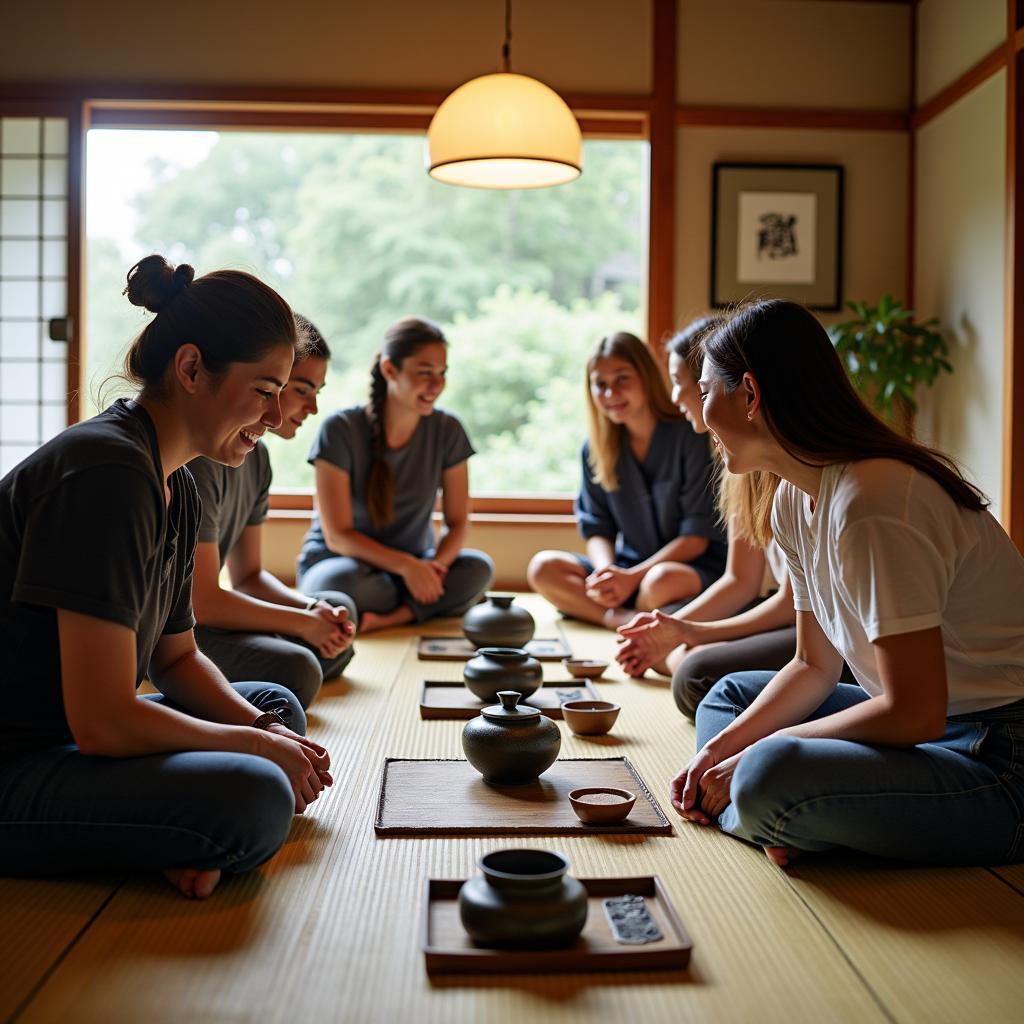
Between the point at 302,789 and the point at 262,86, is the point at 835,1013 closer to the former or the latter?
the point at 302,789

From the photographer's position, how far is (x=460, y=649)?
3.71m

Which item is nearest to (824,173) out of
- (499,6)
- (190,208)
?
(499,6)

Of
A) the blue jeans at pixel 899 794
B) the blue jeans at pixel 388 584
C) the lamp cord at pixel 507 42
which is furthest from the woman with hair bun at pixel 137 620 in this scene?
the lamp cord at pixel 507 42

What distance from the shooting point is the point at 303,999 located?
1436 millimetres

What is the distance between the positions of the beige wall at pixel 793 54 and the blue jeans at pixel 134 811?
4.68 meters

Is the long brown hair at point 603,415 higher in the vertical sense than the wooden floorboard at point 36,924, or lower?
higher

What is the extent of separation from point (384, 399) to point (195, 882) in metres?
2.80

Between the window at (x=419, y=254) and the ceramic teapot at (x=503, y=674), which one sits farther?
the window at (x=419, y=254)

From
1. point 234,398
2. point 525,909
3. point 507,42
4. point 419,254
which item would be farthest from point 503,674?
point 419,254

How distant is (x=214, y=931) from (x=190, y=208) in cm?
910

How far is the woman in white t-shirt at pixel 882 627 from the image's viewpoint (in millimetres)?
1753

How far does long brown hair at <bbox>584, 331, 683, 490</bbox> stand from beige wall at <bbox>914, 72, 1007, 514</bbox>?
134 centimetres

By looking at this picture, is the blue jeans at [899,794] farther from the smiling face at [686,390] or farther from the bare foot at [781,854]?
the smiling face at [686,390]

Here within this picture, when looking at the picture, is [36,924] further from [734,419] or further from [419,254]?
[419,254]
